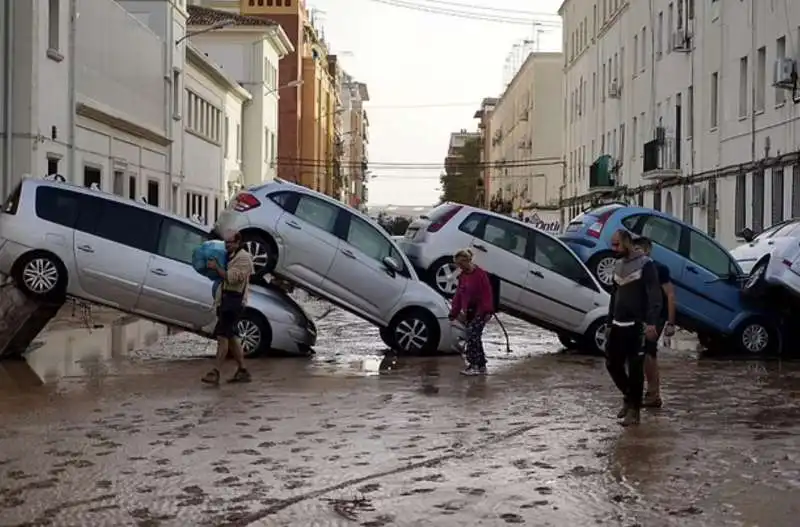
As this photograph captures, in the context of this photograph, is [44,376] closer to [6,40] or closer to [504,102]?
[6,40]

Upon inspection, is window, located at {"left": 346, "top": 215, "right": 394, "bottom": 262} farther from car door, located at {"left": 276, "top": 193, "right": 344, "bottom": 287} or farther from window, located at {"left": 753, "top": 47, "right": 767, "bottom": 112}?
window, located at {"left": 753, "top": 47, "right": 767, "bottom": 112}

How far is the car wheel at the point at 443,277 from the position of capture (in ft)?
59.2

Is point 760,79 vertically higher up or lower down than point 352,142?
lower down

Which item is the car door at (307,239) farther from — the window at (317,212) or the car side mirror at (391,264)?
the car side mirror at (391,264)

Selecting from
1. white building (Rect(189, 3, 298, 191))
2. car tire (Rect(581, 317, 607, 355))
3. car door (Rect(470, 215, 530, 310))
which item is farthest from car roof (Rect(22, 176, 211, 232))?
white building (Rect(189, 3, 298, 191))

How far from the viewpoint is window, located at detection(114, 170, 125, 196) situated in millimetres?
33456

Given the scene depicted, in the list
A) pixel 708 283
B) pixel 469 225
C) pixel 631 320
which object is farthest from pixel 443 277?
pixel 631 320

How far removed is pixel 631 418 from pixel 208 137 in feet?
131

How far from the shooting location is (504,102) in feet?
354

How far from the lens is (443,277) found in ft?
59.3

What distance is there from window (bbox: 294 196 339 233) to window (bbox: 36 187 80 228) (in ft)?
9.35

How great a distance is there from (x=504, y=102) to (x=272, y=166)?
4336 cm

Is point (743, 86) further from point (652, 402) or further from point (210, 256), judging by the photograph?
point (652, 402)

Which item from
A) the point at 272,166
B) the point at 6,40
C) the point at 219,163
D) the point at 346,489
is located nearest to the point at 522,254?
the point at 346,489
